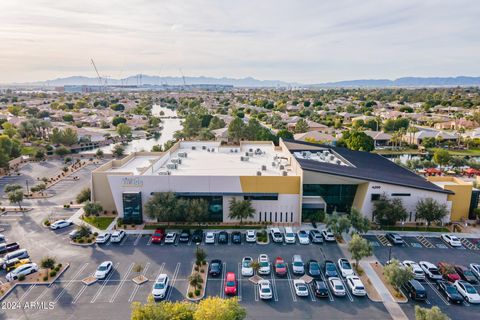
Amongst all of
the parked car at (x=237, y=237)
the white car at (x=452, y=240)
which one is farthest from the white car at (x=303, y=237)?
the white car at (x=452, y=240)

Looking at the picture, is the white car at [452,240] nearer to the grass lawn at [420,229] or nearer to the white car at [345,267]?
the grass lawn at [420,229]

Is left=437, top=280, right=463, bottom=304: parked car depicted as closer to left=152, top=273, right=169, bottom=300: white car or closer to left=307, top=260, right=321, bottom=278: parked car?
left=307, top=260, right=321, bottom=278: parked car

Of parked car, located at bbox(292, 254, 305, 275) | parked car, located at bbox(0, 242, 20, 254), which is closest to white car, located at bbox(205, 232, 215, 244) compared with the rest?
parked car, located at bbox(292, 254, 305, 275)

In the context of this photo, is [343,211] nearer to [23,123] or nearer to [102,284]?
[102,284]

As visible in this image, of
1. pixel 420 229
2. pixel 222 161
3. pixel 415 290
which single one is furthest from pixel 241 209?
pixel 420 229

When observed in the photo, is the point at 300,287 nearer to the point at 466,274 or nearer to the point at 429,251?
the point at 466,274

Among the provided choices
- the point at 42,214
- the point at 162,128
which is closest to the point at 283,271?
the point at 42,214
